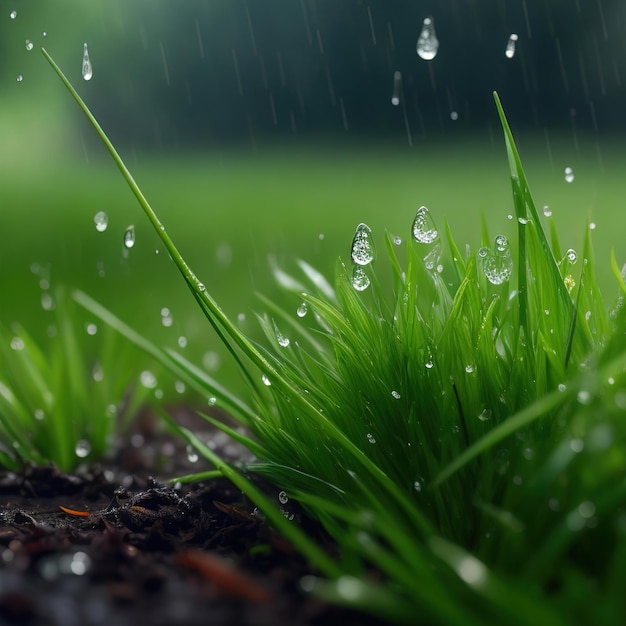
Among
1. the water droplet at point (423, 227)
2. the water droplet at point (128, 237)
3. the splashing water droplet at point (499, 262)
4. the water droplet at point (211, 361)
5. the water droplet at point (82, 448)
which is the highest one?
the water droplet at point (128, 237)

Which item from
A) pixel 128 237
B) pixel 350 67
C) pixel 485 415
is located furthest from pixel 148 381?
pixel 350 67

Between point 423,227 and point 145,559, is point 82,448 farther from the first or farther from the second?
point 423,227

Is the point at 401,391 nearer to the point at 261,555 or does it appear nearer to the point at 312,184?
the point at 261,555

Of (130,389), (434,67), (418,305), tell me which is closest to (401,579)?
(418,305)

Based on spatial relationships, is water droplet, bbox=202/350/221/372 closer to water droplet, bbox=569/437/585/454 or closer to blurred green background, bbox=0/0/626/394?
water droplet, bbox=569/437/585/454

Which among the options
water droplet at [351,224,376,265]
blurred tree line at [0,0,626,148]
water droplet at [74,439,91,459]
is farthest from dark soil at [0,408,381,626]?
blurred tree line at [0,0,626,148]

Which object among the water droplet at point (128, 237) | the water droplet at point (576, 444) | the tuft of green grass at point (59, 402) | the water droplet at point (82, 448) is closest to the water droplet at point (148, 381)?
the tuft of green grass at point (59, 402)

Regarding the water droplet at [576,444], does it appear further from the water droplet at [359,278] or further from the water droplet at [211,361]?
the water droplet at [211,361]
